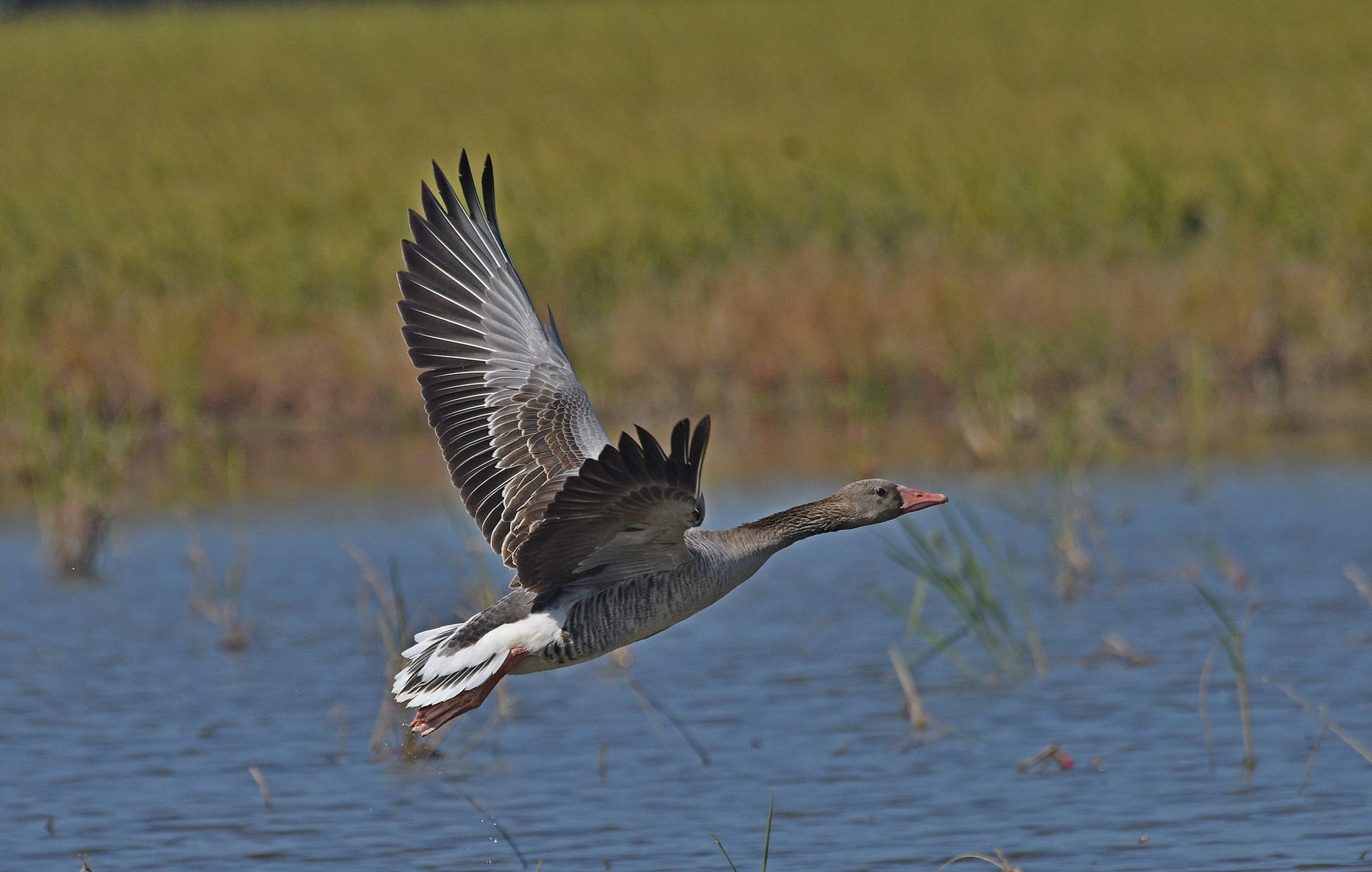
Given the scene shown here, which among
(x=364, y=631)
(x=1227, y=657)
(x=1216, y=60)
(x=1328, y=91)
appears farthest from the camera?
(x=1216, y=60)

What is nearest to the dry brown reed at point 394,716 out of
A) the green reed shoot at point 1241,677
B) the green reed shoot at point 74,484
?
the green reed shoot at point 1241,677

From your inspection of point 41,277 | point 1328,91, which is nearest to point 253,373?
point 41,277

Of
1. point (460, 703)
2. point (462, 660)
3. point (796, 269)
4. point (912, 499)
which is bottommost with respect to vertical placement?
point (460, 703)

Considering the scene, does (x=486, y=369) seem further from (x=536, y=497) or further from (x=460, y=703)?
(x=460, y=703)

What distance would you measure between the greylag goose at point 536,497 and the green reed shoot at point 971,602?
1.44 m

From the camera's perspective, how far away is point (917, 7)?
200ft

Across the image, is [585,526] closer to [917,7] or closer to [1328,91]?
[1328,91]

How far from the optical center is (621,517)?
626cm

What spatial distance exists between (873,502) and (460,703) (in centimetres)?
170

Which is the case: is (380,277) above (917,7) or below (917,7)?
below

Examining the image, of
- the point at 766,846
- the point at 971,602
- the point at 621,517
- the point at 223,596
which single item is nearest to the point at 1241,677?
the point at 971,602

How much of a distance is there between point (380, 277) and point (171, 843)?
13.6 m

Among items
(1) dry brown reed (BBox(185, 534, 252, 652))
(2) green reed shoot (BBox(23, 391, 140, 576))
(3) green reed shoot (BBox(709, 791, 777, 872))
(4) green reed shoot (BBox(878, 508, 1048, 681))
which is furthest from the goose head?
(2) green reed shoot (BBox(23, 391, 140, 576))

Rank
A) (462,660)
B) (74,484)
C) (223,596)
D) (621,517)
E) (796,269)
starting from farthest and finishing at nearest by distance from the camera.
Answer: (796,269), (74,484), (223,596), (462,660), (621,517)
